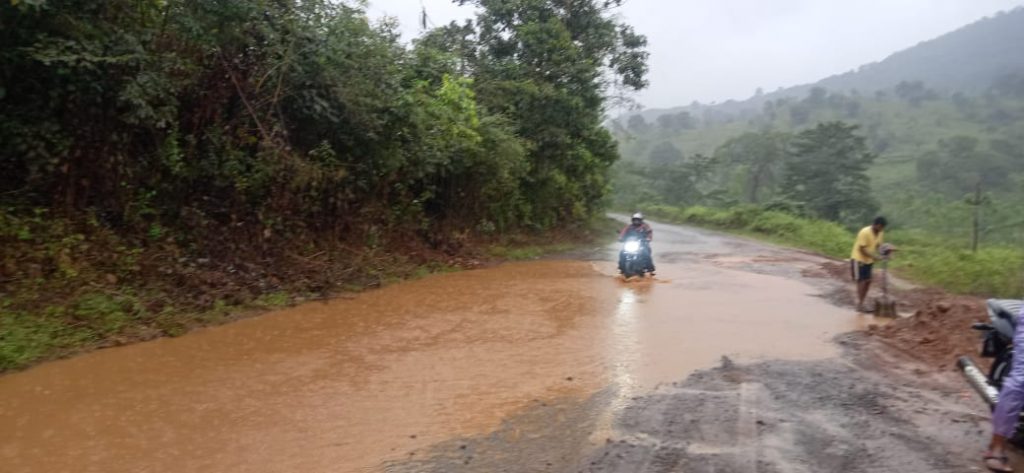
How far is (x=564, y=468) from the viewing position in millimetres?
4590

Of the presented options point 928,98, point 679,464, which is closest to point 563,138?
point 679,464

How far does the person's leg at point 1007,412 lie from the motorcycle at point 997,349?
14.3 inches

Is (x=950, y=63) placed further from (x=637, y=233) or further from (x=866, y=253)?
(x=866, y=253)

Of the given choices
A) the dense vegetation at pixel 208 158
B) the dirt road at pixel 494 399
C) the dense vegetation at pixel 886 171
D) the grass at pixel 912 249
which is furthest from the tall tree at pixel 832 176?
the dirt road at pixel 494 399

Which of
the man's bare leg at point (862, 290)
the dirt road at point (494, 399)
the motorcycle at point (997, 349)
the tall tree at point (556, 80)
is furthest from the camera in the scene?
the tall tree at point (556, 80)

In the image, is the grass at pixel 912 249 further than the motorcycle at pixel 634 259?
No

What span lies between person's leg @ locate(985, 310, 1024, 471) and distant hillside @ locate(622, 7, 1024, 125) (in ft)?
372

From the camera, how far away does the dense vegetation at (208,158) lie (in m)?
8.23

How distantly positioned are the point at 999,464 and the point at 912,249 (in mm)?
19063

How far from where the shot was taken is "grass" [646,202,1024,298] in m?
12.4

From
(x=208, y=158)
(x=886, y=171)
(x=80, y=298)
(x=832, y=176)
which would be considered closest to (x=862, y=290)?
(x=208, y=158)

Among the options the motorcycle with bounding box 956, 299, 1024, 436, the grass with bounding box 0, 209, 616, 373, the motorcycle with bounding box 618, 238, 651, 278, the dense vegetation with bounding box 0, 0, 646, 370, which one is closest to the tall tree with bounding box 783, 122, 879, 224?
the motorcycle with bounding box 618, 238, 651, 278

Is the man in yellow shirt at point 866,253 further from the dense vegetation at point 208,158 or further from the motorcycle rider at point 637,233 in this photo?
the dense vegetation at point 208,158

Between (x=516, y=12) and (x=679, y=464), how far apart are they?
64.1 ft
